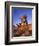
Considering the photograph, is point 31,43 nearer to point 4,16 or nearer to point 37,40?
point 37,40

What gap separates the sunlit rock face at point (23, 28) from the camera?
1530mm

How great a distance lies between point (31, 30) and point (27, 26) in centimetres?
7

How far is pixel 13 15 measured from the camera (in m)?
1.51

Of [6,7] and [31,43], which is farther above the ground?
[6,7]

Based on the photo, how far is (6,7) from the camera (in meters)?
1.49

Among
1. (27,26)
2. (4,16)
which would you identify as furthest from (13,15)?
(27,26)

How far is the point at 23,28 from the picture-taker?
1547 millimetres

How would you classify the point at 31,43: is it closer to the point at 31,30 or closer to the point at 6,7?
the point at 31,30

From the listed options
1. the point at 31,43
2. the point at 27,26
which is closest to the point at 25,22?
the point at 27,26

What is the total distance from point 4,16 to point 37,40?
0.53 metres

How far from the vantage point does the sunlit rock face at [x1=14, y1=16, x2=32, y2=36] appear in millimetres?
1530

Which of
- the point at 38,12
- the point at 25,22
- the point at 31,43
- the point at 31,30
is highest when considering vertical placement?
the point at 38,12

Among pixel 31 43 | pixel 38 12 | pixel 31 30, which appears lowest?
pixel 31 43
